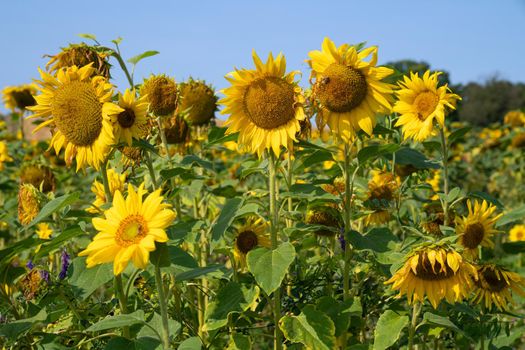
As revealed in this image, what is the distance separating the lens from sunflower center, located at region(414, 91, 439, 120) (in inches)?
105

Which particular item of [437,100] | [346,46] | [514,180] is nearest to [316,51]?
[346,46]

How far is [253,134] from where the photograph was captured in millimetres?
2287

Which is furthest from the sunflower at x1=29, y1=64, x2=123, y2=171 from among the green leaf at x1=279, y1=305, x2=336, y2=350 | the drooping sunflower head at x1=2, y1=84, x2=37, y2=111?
the drooping sunflower head at x1=2, y1=84, x2=37, y2=111

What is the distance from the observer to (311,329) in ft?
6.94

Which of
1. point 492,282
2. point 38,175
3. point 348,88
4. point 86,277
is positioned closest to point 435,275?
point 492,282

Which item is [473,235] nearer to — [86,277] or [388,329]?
[388,329]

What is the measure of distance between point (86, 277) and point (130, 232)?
45 cm

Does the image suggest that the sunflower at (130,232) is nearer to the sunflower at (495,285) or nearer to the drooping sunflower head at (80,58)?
the drooping sunflower head at (80,58)

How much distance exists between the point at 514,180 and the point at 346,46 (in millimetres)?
7553

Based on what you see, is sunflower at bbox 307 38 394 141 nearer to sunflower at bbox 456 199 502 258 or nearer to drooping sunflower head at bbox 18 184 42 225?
sunflower at bbox 456 199 502 258

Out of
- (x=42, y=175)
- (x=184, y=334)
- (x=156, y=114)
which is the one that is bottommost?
(x=184, y=334)

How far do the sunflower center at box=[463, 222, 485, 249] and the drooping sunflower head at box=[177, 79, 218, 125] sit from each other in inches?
60.3

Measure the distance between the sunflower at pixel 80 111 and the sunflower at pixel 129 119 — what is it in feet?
0.17

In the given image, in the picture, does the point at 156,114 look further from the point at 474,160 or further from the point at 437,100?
the point at 474,160
